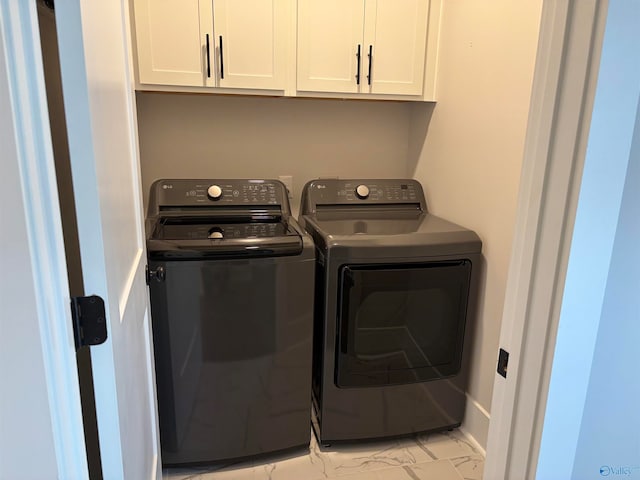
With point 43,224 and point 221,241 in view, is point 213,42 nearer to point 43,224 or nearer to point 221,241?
point 221,241

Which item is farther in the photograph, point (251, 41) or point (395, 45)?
point (395, 45)

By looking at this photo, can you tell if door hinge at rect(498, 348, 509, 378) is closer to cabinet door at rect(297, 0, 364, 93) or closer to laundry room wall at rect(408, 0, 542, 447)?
laundry room wall at rect(408, 0, 542, 447)

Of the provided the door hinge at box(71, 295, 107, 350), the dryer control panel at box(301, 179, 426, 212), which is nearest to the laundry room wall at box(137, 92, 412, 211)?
the dryer control panel at box(301, 179, 426, 212)

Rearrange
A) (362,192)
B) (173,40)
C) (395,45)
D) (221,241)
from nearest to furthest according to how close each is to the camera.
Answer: (221,241), (173,40), (395,45), (362,192)

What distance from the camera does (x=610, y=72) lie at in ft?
2.12

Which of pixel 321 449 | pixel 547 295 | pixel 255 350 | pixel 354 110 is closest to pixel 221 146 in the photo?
pixel 354 110

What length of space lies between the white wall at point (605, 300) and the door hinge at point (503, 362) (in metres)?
0.11

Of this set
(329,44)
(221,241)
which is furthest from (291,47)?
(221,241)

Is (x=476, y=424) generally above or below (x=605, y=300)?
below

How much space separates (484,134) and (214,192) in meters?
1.24

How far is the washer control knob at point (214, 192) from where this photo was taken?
2.13 meters

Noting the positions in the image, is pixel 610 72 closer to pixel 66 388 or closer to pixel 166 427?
pixel 66 388

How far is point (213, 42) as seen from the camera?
77.4 inches

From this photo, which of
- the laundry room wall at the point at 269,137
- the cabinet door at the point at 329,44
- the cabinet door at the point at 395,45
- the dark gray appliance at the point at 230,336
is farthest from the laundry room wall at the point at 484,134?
the dark gray appliance at the point at 230,336
